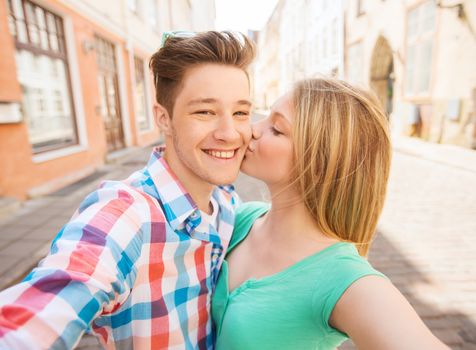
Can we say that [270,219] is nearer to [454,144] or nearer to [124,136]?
[124,136]

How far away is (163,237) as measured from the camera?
1142 mm

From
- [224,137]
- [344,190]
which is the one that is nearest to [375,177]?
[344,190]

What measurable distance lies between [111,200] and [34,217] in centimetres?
427

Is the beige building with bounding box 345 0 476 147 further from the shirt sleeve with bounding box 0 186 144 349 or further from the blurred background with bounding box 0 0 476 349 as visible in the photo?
the shirt sleeve with bounding box 0 186 144 349

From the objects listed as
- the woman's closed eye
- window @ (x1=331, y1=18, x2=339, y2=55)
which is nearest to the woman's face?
the woman's closed eye

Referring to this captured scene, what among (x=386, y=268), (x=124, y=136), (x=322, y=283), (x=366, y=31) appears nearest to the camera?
(x=322, y=283)

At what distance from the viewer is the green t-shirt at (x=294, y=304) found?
102 centimetres

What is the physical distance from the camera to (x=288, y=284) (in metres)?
1.14

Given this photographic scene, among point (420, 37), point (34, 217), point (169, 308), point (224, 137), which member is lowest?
point (34, 217)

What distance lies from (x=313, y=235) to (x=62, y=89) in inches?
281

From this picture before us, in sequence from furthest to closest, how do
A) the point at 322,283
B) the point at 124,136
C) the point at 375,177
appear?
the point at 124,136, the point at 375,177, the point at 322,283

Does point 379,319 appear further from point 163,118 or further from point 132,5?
point 132,5

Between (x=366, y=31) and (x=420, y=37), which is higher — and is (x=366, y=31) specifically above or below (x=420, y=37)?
above

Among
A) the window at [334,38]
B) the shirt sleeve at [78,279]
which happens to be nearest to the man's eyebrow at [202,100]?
the shirt sleeve at [78,279]
